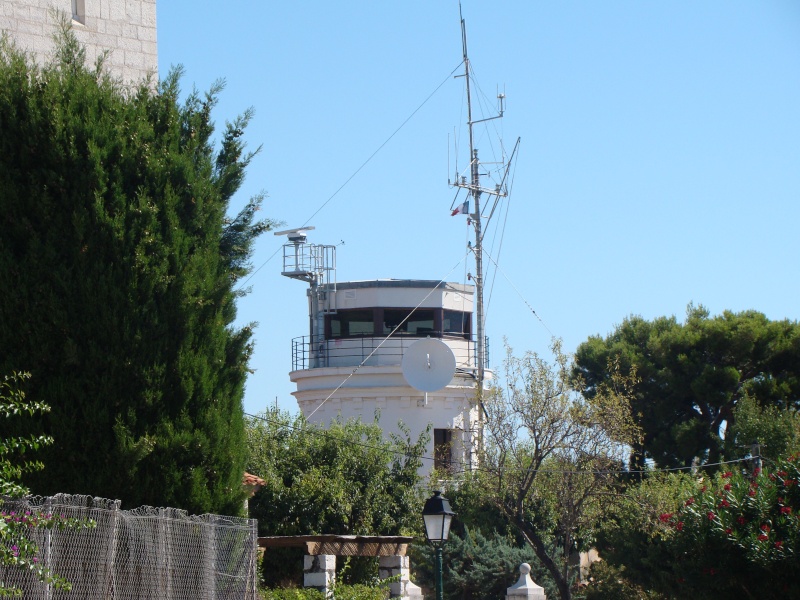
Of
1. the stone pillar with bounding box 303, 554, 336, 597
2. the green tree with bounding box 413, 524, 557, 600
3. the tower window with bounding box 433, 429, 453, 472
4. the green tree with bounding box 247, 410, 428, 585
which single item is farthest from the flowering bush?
the tower window with bounding box 433, 429, 453, 472

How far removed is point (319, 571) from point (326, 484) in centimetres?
736

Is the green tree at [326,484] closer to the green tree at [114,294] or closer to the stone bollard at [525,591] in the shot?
the stone bollard at [525,591]

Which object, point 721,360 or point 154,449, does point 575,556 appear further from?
point 154,449

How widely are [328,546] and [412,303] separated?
787 inches

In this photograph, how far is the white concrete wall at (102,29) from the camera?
39.9ft

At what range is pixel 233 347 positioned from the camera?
11570 millimetres

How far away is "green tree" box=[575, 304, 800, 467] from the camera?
3462 cm

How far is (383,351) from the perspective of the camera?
34062 mm

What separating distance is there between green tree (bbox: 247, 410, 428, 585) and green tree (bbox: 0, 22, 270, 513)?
1008 centimetres

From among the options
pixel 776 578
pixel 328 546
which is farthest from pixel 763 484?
pixel 328 546

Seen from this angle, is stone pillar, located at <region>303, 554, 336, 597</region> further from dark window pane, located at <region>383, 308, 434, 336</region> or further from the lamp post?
dark window pane, located at <region>383, 308, 434, 336</region>

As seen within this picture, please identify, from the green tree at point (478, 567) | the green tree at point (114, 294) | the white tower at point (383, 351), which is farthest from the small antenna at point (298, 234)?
the green tree at point (114, 294)

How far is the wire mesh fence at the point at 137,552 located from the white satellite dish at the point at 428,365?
20.9 m

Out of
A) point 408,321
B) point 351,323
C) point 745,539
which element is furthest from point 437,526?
point 351,323
